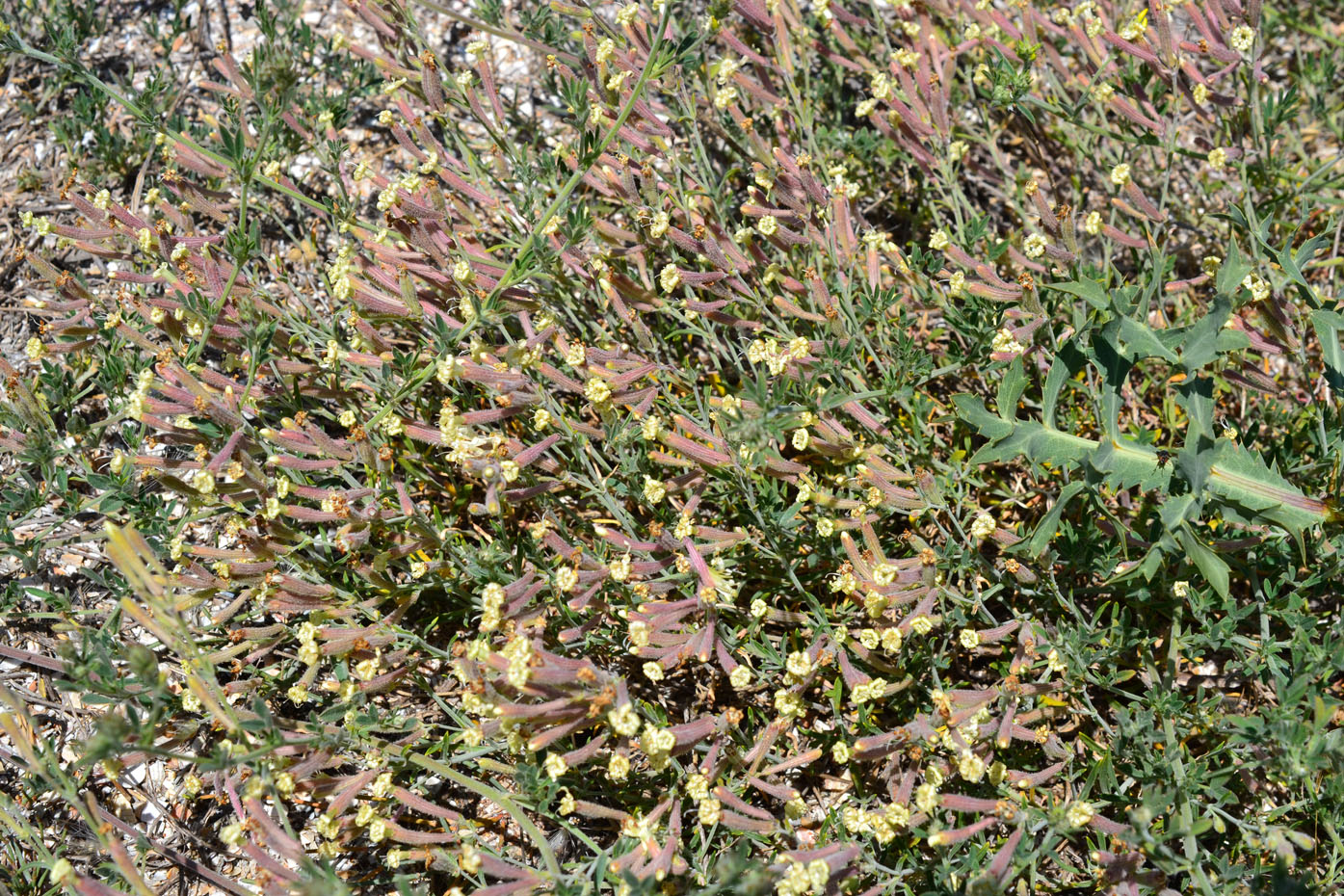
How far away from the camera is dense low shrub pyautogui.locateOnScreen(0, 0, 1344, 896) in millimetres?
2527

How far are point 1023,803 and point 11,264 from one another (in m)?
4.45

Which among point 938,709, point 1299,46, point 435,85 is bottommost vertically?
point 938,709

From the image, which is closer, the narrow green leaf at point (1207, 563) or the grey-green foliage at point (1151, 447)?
the narrow green leaf at point (1207, 563)

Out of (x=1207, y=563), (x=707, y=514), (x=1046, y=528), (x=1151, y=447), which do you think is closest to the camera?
(x=1207, y=563)

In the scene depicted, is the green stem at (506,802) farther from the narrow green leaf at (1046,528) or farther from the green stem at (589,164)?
the narrow green leaf at (1046,528)

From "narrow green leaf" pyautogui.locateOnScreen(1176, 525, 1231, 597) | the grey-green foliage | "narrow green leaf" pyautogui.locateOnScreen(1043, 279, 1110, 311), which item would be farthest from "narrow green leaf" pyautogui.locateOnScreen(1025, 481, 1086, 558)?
"narrow green leaf" pyautogui.locateOnScreen(1043, 279, 1110, 311)

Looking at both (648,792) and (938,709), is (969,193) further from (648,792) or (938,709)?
(648,792)

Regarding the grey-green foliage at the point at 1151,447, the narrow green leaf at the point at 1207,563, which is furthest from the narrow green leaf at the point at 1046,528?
the narrow green leaf at the point at 1207,563

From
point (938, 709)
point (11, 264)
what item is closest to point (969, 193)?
point (938, 709)

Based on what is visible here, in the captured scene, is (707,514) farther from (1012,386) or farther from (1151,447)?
(1151,447)

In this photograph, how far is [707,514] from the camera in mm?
3326

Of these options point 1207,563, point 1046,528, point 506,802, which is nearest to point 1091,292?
point 1046,528

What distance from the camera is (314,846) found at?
3.18 metres

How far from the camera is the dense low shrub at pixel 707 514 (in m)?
2.53
